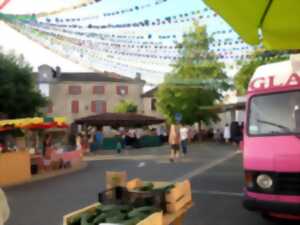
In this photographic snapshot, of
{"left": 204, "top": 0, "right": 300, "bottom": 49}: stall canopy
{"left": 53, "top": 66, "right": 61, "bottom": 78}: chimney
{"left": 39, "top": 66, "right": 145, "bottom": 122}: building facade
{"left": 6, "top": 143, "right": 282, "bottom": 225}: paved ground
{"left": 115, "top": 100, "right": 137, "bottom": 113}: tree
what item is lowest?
{"left": 6, "top": 143, "right": 282, "bottom": 225}: paved ground

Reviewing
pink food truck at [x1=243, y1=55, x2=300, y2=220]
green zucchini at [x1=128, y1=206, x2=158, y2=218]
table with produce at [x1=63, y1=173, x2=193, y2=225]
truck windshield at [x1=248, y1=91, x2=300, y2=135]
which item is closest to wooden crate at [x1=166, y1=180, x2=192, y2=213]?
table with produce at [x1=63, y1=173, x2=193, y2=225]

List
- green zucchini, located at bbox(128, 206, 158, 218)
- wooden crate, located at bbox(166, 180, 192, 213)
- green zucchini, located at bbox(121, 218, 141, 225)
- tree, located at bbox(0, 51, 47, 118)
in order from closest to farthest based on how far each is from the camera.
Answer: green zucchini, located at bbox(121, 218, 141, 225) → green zucchini, located at bbox(128, 206, 158, 218) → wooden crate, located at bbox(166, 180, 192, 213) → tree, located at bbox(0, 51, 47, 118)

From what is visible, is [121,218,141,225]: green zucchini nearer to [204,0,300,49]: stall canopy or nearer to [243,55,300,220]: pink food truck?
[204,0,300,49]: stall canopy

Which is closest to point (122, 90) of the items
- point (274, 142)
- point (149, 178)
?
point (149, 178)

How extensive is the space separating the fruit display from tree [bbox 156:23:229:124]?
36380 millimetres

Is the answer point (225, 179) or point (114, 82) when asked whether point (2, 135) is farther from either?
point (114, 82)

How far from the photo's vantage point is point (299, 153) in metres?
6.59

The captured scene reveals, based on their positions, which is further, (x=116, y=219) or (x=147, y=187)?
(x=147, y=187)

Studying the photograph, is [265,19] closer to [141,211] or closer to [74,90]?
[141,211]

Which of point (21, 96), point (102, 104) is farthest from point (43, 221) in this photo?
point (102, 104)

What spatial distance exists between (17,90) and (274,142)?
20.0 m

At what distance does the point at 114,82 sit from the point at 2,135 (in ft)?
143

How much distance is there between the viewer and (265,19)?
18.1 ft

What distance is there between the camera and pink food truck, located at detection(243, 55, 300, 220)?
6648mm
